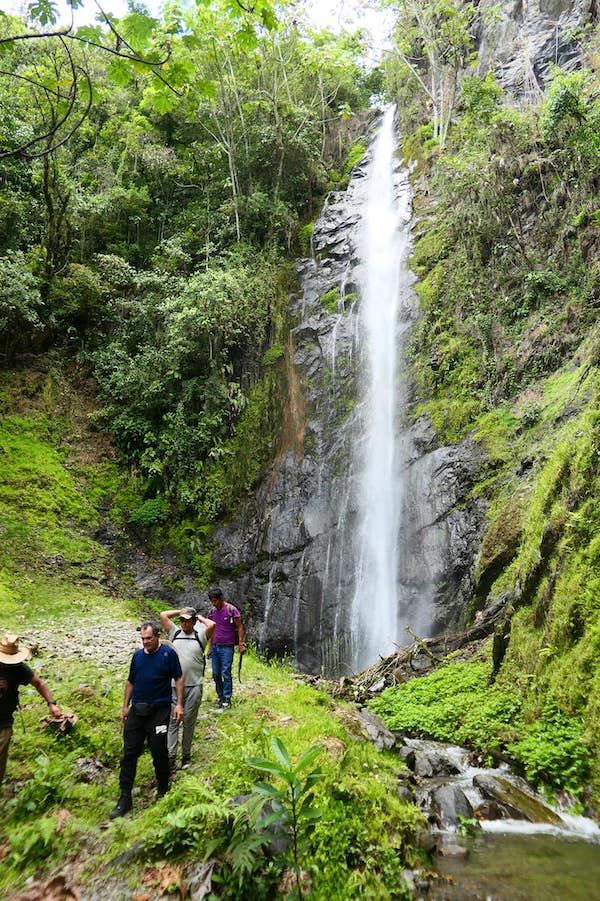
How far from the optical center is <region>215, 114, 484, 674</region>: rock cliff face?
1027cm

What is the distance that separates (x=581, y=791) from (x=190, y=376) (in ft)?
44.9

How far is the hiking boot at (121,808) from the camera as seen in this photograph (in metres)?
3.74

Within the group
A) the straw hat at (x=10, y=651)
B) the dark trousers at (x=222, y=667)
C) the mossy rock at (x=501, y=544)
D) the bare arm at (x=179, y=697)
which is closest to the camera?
the straw hat at (x=10, y=651)

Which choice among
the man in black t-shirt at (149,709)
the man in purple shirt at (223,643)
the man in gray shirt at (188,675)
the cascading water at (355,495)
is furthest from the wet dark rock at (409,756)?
the cascading water at (355,495)

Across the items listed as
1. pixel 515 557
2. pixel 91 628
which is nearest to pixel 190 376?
pixel 91 628

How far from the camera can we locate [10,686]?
12.3ft

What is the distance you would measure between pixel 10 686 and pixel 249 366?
1292 centimetres

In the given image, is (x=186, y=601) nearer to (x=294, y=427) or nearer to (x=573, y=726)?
(x=294, y=427)

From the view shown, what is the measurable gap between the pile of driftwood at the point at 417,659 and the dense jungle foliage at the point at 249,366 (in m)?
0.44

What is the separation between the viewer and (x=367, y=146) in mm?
21641

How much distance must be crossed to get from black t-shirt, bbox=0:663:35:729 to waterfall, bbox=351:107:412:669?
7.80m

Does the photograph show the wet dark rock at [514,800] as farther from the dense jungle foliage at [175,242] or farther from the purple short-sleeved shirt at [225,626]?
the dense jungle foliage at [175,242]

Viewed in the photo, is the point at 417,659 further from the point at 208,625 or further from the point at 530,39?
the point at 530,39

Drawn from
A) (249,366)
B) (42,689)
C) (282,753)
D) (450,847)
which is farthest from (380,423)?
(282,753)
